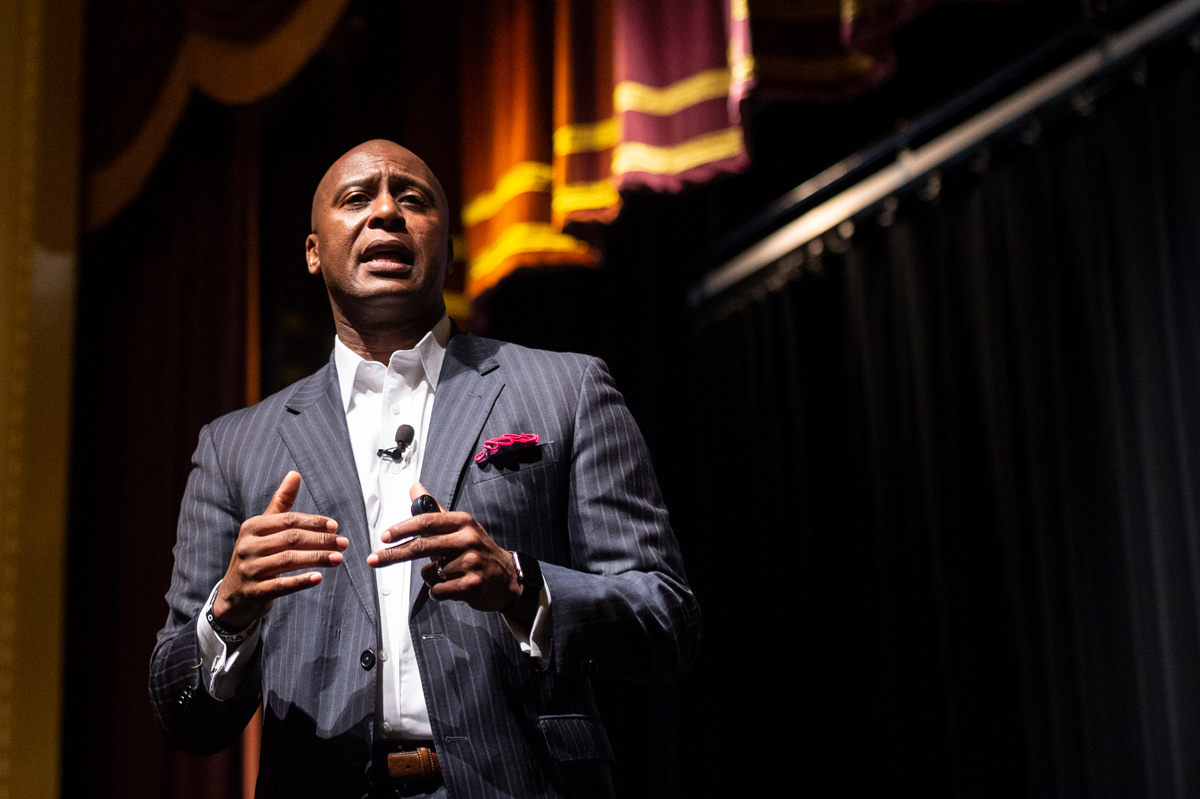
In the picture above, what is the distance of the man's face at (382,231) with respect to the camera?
4.53 ft

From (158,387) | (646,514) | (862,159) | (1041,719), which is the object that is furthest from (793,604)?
(646,514)

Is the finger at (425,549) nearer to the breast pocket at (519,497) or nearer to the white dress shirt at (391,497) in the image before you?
the white dress shirt at (391,497)

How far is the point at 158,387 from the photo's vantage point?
3.85 metres

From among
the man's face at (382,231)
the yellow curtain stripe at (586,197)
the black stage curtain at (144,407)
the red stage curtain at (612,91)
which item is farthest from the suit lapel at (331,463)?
the black stage curtain at (144,407)

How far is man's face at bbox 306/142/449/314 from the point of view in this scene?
4.53 feet

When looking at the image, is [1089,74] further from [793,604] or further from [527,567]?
[527,567]

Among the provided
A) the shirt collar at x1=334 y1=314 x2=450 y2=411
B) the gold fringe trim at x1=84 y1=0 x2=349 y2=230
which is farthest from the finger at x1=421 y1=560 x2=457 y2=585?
the gold fringe trim at x1=84 y1=0 x2=349 y2=230

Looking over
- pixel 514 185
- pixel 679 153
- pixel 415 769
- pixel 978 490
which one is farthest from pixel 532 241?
pixel 415 769

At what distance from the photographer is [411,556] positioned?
42.4 inches

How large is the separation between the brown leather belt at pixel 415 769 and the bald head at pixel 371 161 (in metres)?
0.65

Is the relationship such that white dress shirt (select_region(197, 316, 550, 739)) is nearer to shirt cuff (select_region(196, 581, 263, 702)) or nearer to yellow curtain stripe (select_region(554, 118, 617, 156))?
shirt cuff (select_region(196, 581, 263, 702))

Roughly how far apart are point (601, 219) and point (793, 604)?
5.24 feet

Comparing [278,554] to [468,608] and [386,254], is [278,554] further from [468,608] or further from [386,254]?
[386,254]

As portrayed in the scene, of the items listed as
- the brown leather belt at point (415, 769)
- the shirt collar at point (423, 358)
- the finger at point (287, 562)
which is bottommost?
the brown leather belt at point (415, 769)
